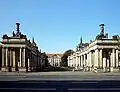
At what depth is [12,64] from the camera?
9094 cm

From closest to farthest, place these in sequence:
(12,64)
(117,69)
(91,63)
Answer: (117,69) < (12,64) < (91,63)

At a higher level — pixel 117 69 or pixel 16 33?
pixel 16 33

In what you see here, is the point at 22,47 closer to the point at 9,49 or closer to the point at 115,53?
the point at 9,49

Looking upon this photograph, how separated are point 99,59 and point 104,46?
12.4 ft

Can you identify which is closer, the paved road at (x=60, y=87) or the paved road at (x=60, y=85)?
the paved road at (x=60, y=87)

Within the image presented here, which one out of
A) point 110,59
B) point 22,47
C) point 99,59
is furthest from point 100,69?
point 22,47

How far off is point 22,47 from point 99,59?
20.6m

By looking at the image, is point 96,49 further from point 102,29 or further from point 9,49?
point 9,49

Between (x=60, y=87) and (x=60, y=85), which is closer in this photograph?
(x=60, y=87)

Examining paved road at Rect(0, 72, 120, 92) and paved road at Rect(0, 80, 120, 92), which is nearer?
paved road at Rect(0, 80, 120, 92)

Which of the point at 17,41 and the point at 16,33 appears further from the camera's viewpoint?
the point at 16,33

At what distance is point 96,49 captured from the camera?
88375 mm

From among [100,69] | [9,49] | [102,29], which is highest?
[102,29]

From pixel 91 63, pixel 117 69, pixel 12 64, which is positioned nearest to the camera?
pixel 117 69
